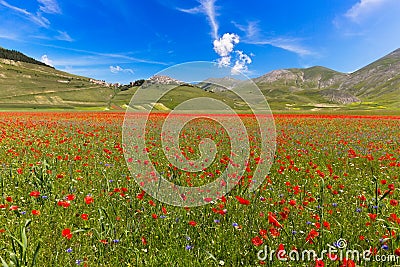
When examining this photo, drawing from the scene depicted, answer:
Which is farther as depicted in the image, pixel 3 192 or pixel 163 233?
pixel 3 192

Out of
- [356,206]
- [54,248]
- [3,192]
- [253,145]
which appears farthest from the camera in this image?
[253,145]

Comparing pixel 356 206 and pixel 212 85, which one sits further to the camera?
pixel 212 85

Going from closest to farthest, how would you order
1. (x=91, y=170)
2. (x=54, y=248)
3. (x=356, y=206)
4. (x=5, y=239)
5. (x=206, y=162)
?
(x=54, y=248) < (x=5, y=239) < (x=356, y=206) < (x=91, y=170) < (x=206, y=162)

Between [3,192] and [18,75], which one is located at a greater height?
[18,75]

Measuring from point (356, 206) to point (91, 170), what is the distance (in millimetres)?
5707

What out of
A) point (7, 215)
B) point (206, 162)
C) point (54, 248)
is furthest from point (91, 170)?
point (54, 248)

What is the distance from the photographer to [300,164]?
759 cm

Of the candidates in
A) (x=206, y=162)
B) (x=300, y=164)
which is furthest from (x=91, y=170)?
(x=300, y=164)

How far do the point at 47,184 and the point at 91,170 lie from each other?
175 cm

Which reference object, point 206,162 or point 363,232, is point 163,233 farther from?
point 206,162

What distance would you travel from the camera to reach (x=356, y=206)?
4395 mm

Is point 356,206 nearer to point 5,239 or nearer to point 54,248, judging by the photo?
point 54,248

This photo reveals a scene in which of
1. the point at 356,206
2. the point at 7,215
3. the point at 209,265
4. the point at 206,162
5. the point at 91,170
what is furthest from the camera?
the point at 206,162

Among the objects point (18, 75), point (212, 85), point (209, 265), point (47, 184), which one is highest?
point (18, 75)
